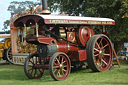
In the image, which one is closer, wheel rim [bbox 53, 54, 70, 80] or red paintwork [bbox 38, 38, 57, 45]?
wheel rim [bbox 53, 54, 70, 80]

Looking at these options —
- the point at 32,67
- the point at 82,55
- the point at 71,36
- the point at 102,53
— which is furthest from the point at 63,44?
the point at 102,53

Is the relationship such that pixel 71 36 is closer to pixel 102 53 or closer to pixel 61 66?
pixel 102 53

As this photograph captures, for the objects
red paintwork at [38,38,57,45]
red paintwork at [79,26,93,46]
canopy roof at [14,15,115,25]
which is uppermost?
canopy roof at [14,15,115,25]

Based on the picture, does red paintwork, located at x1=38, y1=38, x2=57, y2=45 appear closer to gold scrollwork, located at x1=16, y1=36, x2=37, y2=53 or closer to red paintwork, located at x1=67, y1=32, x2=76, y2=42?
red paintwork, located at x1=67, y1=32, x2=76, y2=42

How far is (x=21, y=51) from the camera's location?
16219 mm

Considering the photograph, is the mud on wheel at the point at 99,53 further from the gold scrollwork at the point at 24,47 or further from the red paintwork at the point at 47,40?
the gold scrollwork at the point at 24,47

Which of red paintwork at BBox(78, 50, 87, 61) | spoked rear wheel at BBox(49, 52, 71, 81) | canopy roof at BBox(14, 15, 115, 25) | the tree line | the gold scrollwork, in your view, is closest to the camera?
spoked rear wheel at BBox(49, 52, 71, 81)

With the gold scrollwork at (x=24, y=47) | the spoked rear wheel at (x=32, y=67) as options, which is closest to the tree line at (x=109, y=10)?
the gold scrollwork at (x=24, y=47)

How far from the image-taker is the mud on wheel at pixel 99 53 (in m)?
8.75

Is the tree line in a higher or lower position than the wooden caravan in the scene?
higher

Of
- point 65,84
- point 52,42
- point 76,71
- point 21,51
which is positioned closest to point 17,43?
point 21,51

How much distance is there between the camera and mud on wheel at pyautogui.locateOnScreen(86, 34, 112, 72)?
8.75 meters

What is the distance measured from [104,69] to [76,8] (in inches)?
345

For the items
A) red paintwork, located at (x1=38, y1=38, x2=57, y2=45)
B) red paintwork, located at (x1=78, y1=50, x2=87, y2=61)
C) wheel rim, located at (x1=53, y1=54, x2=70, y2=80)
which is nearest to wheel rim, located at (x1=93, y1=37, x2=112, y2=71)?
red paintwork, located at (x1=78, y1=50, x2=87, y2=61)
